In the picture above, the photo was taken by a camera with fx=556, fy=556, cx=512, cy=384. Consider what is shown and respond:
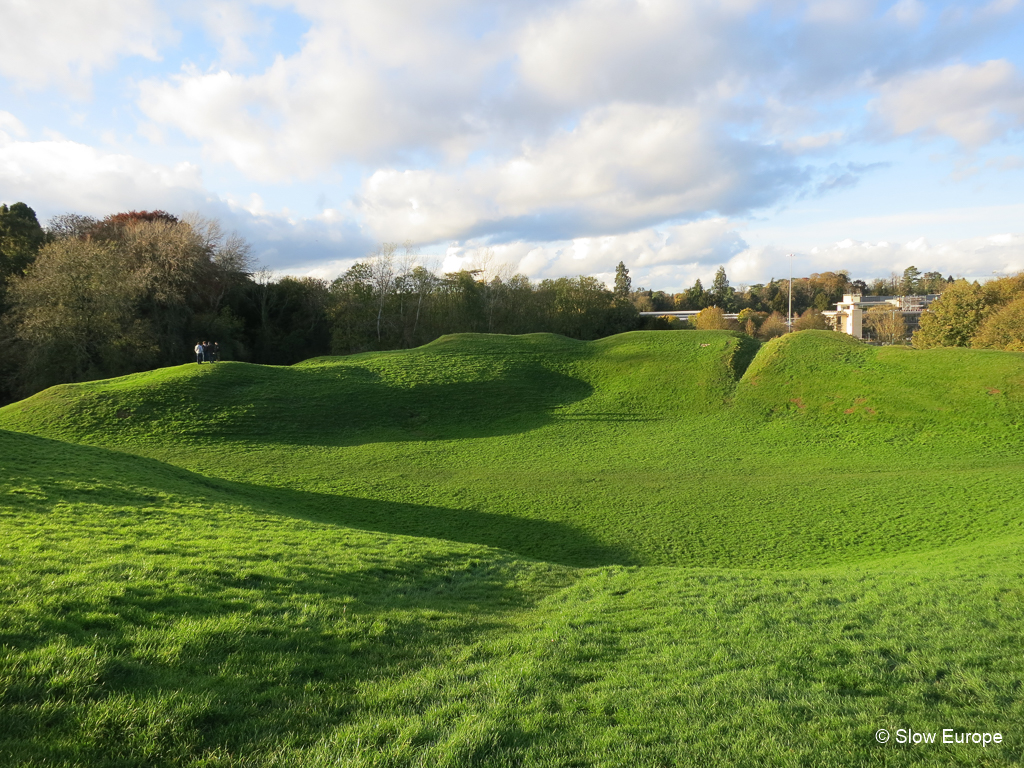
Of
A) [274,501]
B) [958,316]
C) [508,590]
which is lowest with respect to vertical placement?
[274,501]

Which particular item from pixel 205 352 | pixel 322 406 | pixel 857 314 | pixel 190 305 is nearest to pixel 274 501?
pixel 322 406

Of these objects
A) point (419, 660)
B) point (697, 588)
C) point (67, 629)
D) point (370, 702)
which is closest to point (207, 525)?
point (67, 629)

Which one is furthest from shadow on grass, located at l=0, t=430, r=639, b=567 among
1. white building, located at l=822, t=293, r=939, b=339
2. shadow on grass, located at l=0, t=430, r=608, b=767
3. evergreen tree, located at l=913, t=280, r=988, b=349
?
white building, located at l=822, t=293, r=939, b=339

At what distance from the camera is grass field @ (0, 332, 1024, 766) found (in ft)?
15.0

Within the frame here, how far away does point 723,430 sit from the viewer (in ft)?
96.5

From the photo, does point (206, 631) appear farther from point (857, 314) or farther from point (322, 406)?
point (857, 314)

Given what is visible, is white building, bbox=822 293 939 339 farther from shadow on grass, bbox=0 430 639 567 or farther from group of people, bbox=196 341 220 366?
shadow on grass, bbox=0 430 639 567

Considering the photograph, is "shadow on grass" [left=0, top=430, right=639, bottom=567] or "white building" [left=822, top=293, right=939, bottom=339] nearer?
"shadow on grass" [left=0, top=430, right=639, bottom=567]

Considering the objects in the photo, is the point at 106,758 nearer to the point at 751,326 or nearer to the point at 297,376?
the point at 297,376

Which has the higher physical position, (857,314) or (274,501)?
(857,314)

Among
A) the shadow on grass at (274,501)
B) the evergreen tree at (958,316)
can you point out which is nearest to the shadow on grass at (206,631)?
the shadow on grass at (274,501)

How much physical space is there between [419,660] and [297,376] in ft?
103

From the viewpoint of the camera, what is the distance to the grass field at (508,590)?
4582 millimetres

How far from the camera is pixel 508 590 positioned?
33.4ft
